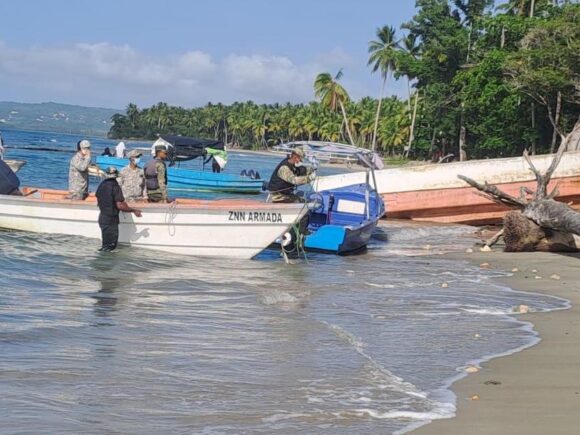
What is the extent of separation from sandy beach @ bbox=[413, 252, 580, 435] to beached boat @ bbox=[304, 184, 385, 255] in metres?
6.01

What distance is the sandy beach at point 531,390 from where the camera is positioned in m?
4.92

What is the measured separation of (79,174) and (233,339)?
749 cm

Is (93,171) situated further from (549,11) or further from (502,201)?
(549,11)

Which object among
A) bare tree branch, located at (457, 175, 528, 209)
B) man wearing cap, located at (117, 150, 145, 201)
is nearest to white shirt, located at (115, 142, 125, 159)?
bare tree branch, located at (457, 175, 528, 209)

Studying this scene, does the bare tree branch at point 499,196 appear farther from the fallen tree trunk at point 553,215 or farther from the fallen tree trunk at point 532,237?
the fallen tree trunk at point 553,215

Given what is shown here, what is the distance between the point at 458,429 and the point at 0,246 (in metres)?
10.3

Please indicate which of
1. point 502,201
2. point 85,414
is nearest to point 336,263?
point 502,201

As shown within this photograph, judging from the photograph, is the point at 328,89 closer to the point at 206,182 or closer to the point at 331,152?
the point at 206,182

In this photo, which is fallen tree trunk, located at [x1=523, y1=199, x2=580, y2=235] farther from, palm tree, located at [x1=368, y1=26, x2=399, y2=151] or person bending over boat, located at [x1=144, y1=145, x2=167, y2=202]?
palm tree, located at [x1=368, y1=26, x2=399, y2=151]

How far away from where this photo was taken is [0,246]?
13.4 metres

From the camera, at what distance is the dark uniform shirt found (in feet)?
41.9

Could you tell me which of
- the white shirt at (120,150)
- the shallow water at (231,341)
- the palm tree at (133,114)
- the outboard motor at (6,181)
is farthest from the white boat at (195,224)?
the palm tree at (133,114)

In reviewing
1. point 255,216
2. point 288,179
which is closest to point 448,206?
point 288,179

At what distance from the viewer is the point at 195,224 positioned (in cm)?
1352
